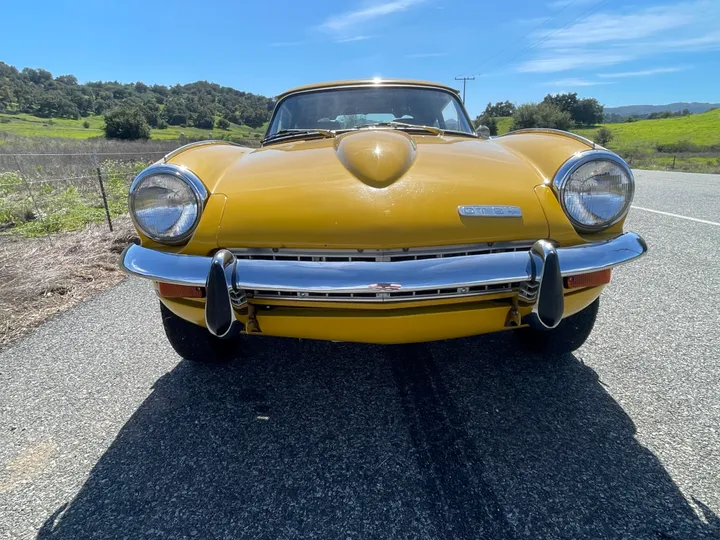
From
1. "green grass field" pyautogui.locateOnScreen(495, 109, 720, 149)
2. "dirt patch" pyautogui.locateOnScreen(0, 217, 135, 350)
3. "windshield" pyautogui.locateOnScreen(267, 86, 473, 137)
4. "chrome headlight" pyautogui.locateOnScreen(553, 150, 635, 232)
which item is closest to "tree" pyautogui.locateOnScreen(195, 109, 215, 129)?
"green grass field" pyautogui.locateOnScreen(495, 109, 720, 149)

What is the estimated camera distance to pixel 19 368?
2531 millimetres

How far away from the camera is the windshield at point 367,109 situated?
10.3 feet

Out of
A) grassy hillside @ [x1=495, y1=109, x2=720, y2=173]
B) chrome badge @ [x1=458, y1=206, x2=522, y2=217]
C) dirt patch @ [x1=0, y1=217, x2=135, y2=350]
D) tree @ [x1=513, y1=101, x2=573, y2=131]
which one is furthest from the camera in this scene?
tree @ [x1=513, y1=101, x2=573, y2=131]

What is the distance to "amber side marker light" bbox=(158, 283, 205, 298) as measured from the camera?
1.79 m

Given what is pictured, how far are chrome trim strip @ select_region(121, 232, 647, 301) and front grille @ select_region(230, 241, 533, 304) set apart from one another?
A: 57 mm

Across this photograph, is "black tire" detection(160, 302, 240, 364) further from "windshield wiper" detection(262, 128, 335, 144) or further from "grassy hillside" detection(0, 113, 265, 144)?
"grassy hillside" detection(0, 113, 265, 144)

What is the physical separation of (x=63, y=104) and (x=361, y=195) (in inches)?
2562

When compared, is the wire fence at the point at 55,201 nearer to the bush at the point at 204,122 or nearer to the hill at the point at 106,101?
the hill at the point at 106,101

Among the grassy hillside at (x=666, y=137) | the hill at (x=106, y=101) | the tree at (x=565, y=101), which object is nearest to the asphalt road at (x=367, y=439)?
the hill at (x=106, y=101)

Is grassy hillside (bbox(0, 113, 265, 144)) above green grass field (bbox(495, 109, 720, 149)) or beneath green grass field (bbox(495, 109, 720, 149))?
above

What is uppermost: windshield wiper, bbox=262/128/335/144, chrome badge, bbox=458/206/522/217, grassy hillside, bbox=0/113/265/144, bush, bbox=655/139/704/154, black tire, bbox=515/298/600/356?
grassy hillside, bbox=0/113/265/144

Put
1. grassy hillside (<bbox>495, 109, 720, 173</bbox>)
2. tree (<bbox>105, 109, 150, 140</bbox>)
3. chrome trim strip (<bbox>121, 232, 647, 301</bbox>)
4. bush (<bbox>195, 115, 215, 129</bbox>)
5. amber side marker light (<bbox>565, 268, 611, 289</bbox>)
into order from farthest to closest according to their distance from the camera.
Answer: bush (<bbox>195, 115, 215, 129</bbox>), tree (<bbox>105, 109, 150, 140</bbox>), grassy hillside (<bbox>495, 109, 720, 173</bbox>), amber side marker light (<bbox>565, 268, 611, 289</bbox>), chrome trim strip (<bbox>121, 232, 647, 301</bbox>)

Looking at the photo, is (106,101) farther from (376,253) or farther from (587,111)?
(376,253)

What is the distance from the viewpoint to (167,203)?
186 centimetres
